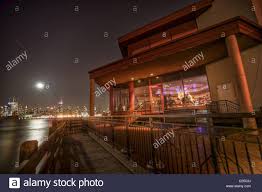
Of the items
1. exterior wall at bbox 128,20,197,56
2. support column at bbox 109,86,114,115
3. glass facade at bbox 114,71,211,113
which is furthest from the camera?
support column at bbox 109,86,114,115

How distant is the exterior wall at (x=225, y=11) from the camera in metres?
10.0

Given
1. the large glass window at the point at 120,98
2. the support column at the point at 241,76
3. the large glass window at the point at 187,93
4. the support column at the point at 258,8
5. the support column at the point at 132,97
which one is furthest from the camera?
the large glass window at the point at 120,98

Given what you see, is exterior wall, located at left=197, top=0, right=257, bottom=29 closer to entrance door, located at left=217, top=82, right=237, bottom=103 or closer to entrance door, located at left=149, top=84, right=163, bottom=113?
entrance door, located at left=217, top=82, right=237, bottom=103

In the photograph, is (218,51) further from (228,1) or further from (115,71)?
(115,71)

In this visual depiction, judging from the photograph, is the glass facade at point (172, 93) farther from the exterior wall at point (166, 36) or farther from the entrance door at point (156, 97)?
Result: the exterior wall at point (166, 36)

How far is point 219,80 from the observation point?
11039 mm

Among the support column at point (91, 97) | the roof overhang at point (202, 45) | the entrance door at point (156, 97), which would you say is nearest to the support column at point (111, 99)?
the support column at point (91, 97)

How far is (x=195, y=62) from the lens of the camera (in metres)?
11.3

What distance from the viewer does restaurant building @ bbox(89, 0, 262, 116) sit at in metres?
7.64

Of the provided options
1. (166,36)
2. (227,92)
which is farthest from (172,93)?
(166,36)

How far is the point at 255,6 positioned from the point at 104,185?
1362 cm

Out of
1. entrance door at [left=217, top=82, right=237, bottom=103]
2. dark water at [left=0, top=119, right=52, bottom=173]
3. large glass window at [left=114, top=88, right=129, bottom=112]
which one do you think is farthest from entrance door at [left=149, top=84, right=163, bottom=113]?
dark water at [left=0, top=119, right=52, bottom=173]

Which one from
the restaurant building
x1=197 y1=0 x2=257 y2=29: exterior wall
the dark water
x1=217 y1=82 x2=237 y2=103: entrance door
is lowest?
the dark water

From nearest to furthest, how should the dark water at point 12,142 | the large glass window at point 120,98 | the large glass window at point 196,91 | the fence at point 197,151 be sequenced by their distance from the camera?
1. the fence at point 197,151
2. the dark water at point 12,142
3. the large glass window at point 196,91
4. the large glass window at point 120,98
